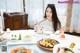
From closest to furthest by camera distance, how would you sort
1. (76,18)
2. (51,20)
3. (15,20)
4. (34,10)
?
1. (51,20)
2. (15,20)
3. (76,18)
4. (34,10)

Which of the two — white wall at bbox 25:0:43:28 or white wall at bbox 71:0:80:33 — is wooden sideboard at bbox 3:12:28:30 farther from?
white wall at bbox 71:0:80:33

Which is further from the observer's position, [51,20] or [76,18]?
[76,18]

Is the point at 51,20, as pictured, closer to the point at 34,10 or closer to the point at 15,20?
the point at 15,20

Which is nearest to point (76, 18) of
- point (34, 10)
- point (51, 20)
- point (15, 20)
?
point (34, 10)

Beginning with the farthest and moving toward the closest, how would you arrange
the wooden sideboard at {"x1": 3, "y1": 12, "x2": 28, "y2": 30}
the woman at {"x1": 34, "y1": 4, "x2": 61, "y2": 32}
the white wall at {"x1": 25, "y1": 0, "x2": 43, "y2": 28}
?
the white wall at {"x1": 25, "y1": 0, "x2": 43, "y2": 28}, the wooden sideboard at {"x1": 3, "y1": 12, "x2": 28, "y2": 30}, the woman at {"x1": 34, "y1": 4, "x2": 61, "y2": 32}

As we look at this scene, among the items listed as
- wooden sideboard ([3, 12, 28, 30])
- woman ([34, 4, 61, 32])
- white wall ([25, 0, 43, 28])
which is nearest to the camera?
woman ([34, 4, 61, 32])

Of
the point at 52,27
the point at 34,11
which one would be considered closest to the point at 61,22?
the point at 52,27

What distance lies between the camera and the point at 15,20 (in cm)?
341

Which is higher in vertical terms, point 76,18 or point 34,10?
point 34,10

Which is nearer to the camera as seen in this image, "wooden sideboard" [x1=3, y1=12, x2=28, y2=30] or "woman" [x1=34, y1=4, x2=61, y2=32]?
"woman" [x1=34, y1=4, x2=61, y2=32]

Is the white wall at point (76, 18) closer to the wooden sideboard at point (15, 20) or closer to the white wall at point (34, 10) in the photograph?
the white wall at point (34, 10)

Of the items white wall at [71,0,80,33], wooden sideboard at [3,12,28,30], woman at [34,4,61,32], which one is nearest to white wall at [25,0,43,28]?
wooden sideboard at [3,12,28,30]

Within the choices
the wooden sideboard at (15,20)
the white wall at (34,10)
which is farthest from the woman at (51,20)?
the white wall at (34,10)

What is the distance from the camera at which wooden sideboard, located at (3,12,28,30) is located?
3.39 metres
